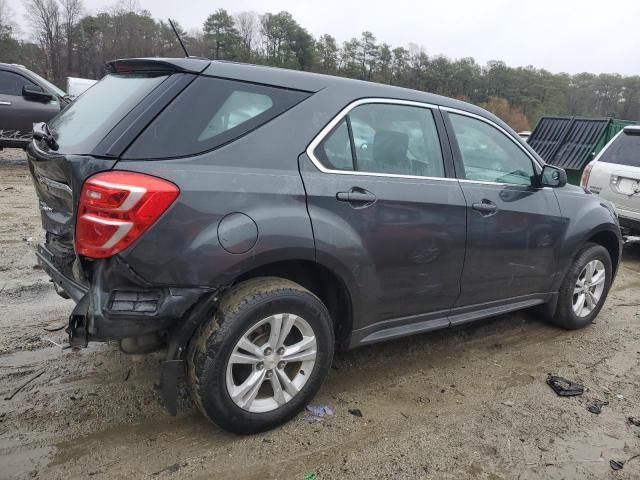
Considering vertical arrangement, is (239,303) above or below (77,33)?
below

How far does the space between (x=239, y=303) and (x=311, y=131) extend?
965 mm

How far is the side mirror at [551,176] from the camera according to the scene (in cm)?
375

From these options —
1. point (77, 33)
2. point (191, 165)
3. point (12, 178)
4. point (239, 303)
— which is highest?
point (77, 33)

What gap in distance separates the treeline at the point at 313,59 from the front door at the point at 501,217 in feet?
114

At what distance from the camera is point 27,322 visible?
3.76m

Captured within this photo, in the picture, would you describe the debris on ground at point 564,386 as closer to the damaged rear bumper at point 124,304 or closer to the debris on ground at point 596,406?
the debris on ground at point 596,406

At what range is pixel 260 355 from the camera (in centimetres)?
254

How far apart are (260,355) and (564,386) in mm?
2117

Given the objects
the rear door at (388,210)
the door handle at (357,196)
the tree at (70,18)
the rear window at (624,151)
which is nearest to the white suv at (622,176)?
the rear window at (624,151)

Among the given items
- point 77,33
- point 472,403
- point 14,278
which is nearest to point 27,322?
point 14,278

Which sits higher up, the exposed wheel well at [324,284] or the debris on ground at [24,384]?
the exposed wheel well at [324,284]

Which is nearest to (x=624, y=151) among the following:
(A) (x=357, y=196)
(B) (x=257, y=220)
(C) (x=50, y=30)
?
(A) (x=357, y=196)

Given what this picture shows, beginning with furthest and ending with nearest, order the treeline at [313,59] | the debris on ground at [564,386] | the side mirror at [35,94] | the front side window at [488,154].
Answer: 1. the treeline at [313,59]
2. the side mirror at [35,94]
3. the front side window at [488,154]
4. the debris on ground at [564,386]

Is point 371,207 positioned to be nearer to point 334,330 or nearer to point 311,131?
point 311,131
